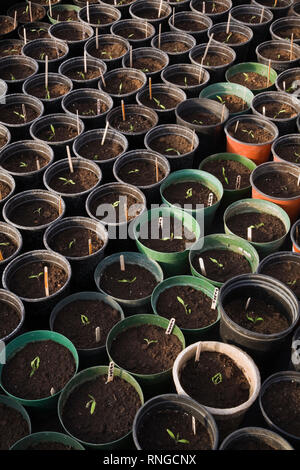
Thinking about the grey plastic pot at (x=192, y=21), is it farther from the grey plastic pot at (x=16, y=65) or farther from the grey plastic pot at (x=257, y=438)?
the grey plastic pot at (x=257, y=438)

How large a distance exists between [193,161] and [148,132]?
57 cm

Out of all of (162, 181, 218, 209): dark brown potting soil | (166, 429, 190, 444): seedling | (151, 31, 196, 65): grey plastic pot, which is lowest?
(166, 429, 190, 444): seedling

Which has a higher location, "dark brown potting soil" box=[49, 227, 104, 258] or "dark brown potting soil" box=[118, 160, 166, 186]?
"dark brown potting soil" box=[118, 160, 166, 186]

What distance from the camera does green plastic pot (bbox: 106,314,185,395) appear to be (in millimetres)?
3025

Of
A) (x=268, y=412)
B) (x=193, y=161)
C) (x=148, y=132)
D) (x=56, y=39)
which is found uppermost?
(x=56, y=39)

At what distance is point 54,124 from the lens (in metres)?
4.78

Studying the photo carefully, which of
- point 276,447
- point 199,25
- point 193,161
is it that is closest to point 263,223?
point 193,161

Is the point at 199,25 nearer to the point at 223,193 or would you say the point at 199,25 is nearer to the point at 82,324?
the point at 223,193

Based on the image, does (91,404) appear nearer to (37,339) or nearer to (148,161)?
(37,339)

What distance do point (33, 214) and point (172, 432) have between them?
2114 millimetres

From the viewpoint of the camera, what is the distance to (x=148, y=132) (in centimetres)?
458


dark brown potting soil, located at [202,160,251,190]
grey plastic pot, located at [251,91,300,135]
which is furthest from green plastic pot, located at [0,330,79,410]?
grey plastic pot, located at [251,91,300,135]

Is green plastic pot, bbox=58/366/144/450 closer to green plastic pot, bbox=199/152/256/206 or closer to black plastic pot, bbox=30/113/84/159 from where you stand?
green plastic pot, bbox=199/152/256/206

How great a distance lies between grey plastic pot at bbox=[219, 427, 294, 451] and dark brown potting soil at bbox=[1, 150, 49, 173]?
112 inches
